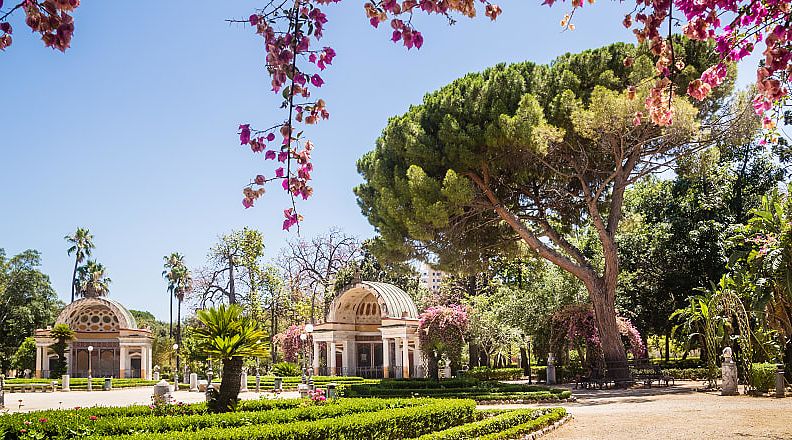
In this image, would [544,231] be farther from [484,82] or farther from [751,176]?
[751,176]

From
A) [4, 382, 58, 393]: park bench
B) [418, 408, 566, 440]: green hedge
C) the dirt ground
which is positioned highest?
[418, 408, 566, 440]: green hedge

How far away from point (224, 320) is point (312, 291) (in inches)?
1090

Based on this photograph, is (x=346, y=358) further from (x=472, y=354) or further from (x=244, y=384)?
(x=472, y=354)

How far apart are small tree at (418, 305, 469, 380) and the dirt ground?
12.2 meters

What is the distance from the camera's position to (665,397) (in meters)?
17.6

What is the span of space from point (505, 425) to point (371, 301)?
2427cm

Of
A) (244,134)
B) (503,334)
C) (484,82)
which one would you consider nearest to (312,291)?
(503,334)

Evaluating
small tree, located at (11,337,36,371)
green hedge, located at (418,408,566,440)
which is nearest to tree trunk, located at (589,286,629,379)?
green hedge, located at (418,408,566,440)

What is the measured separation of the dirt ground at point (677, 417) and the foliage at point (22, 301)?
4044 cm

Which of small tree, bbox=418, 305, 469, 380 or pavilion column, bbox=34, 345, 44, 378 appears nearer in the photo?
small tree, bbox=418, 305, 469, 380

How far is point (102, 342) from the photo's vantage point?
1623 inches

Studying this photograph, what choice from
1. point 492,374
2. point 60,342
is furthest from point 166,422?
point 60,342

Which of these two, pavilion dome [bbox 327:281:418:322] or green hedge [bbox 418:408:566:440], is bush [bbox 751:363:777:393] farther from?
pavilion dome [bbox 327:281:418:322]

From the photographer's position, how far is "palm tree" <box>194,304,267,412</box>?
1205cm
